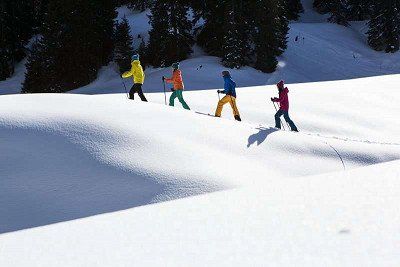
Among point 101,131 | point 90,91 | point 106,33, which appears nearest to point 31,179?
point 101,131

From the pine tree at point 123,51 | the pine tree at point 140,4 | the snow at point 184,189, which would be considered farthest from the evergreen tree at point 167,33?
the snow at point 184,189

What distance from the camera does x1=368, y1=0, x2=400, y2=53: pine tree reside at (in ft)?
135

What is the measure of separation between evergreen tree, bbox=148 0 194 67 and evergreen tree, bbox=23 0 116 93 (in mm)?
4672

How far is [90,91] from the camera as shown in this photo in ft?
103

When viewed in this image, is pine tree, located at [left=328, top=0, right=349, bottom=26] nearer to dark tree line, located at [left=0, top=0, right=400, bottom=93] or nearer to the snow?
dark tree line, located at [left=0, top=0, right=400, bottom=93]

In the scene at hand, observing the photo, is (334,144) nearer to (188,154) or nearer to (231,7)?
(188,154)

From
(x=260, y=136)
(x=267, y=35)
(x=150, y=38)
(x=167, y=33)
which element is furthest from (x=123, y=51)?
(x=260, y=136)

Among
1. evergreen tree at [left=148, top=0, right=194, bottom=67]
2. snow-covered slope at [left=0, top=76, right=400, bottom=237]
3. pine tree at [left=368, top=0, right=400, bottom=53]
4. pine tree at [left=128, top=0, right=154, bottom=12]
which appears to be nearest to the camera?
snow-covered slope at [left=0, top=76, right=400, bottom=237]

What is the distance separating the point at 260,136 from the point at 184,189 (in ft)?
13.4

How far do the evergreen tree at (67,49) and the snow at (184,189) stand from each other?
812 inches

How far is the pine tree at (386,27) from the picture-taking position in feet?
135

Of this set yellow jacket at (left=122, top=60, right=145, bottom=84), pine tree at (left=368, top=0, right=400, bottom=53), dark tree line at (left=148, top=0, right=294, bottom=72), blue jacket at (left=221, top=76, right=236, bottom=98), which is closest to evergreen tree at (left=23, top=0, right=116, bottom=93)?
dark tree line at (left=148, top=0, right=294, bottom=72)

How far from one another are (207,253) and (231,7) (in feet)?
98.9

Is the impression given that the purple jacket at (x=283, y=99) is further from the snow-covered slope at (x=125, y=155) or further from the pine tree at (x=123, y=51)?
the pine tree at (x=123, y=51)
